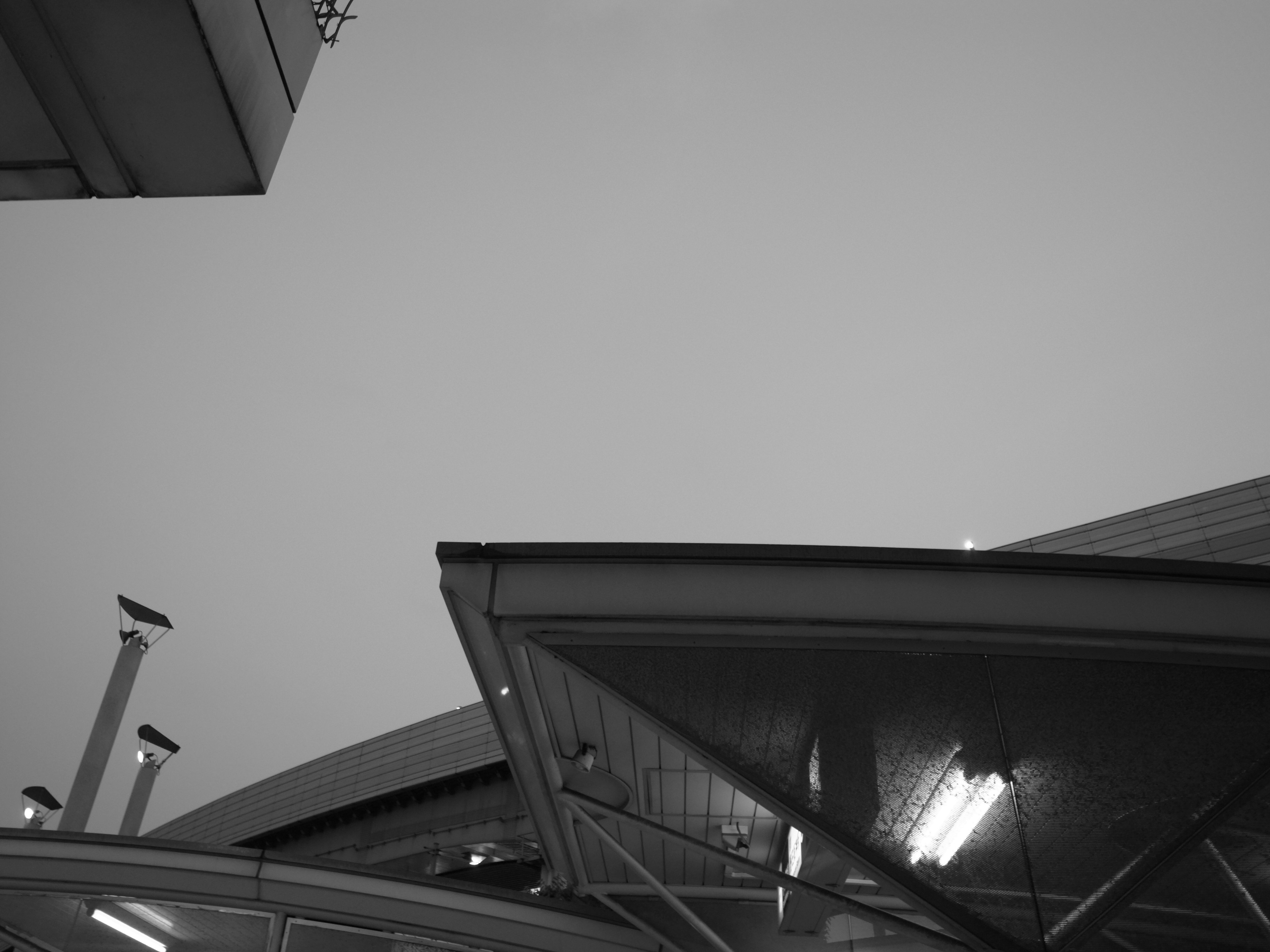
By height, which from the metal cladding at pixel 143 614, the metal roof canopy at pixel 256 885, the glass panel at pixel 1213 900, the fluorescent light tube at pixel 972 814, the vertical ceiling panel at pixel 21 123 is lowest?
the glass panel at pixel 1213 900

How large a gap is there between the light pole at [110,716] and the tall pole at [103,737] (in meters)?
0.01

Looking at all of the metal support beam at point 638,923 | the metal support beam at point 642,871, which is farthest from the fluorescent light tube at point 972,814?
the metal support beam at point 638,923

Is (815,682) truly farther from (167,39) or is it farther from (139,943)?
(139,943)

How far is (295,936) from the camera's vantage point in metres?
9.39

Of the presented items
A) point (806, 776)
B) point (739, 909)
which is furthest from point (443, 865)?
point (806, 776)

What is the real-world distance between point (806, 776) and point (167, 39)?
4.76 m

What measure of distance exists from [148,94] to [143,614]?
23.9 metres

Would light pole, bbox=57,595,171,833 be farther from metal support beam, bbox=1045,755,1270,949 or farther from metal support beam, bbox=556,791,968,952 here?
metal support beam, bbox=1045,755,1270,949

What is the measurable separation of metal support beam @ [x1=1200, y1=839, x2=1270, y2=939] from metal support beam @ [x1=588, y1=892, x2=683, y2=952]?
20.7ft

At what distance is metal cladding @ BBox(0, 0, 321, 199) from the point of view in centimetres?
331

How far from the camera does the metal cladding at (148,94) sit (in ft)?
10.8

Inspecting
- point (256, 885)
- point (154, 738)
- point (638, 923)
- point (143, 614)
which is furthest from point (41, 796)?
point (638, 923)

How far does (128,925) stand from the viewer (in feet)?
31.3

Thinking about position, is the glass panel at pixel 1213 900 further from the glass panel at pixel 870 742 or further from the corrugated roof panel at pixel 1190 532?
the corrugated roof panel at pixel 1190 532
